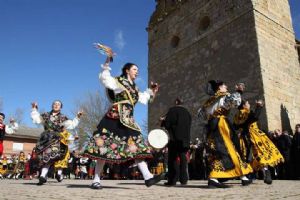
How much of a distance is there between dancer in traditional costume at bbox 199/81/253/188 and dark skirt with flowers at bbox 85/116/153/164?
3.31 ft

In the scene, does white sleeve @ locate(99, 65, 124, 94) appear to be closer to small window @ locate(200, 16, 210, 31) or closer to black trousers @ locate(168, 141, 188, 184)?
black trousers @ locate(168, 141, 188, 184)

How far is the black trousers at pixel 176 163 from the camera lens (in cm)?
A: 601

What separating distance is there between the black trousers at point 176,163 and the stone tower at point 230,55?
5368mm

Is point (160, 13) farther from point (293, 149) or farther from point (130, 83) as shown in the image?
point (130, 83)

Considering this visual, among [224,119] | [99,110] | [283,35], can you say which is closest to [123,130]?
[224,119]

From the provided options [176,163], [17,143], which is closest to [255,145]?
[176,163]

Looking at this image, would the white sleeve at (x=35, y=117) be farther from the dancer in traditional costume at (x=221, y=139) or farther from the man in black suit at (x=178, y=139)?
the dancer in traditional costume at (x=221, y=139)

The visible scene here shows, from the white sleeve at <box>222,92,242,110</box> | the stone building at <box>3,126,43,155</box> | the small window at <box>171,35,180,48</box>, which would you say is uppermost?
the small window at <box>171,35,180,48</box>

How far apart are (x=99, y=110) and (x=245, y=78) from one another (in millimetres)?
20141

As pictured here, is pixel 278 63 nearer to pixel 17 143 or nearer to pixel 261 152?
pixel 261 152

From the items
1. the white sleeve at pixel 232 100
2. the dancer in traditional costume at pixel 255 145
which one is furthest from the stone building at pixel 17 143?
the white sleeve at pixel 232 100

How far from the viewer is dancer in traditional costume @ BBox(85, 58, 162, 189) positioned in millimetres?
4422

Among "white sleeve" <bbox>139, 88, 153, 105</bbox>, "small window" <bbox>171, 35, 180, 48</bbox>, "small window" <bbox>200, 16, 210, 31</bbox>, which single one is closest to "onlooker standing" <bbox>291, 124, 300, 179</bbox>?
"white sleeve" <bbox>139, 88, 153, 105</bbox>

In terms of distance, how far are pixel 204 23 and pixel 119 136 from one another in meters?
11.4
